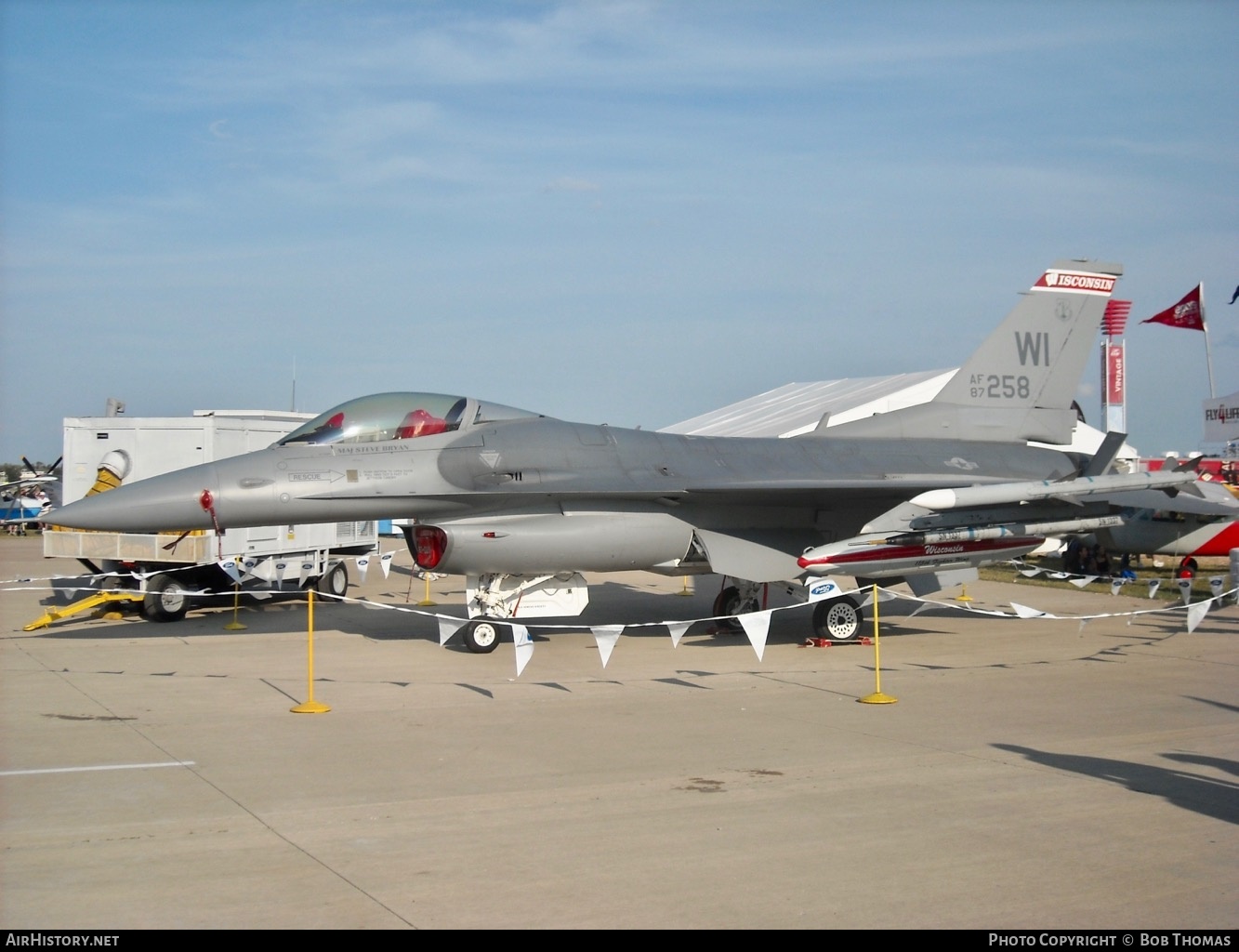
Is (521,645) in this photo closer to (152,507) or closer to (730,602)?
(152,507)

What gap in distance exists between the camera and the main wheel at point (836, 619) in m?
13.5

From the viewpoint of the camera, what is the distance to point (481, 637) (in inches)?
491

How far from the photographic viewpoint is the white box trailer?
1432 centimetres

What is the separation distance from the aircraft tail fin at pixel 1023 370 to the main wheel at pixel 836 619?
9.30 feet

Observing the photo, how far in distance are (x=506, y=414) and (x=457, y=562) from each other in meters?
1.94

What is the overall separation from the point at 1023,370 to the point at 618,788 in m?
11.0

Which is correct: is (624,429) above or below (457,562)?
above

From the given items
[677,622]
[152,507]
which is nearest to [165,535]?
[152,507]

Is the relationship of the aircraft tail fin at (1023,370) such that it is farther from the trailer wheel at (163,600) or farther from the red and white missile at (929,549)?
the trailer wheel at (163,600)

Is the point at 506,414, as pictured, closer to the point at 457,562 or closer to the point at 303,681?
the point at 457,562

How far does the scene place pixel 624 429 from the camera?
529 inches

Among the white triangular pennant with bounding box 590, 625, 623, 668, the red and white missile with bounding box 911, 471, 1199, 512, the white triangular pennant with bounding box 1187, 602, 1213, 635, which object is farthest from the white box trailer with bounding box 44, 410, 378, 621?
the white triangular pennant with bounding box 1187, 602, 1213, 635

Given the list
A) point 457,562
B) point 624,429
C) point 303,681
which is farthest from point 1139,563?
point 303,681
